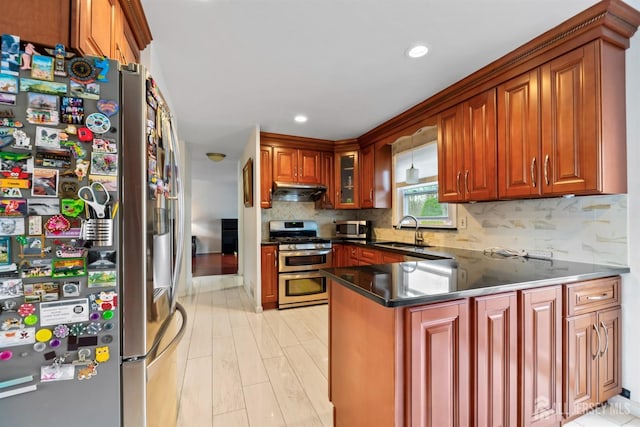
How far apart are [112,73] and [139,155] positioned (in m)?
0.29

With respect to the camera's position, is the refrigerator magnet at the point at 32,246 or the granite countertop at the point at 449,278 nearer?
the refrigerator magnet at the point at 32,246

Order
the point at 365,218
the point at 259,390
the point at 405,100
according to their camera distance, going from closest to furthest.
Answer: the point at 259,390, the point at 405,100, the point at 365,218

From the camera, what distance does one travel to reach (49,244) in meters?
0.85

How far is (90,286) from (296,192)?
134 inches

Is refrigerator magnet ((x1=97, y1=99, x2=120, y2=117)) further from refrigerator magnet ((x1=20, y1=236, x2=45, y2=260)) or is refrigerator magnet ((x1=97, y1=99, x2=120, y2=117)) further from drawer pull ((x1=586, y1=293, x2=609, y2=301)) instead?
drawer pull ((x1=586, y1=293, x2=609, y2=301))

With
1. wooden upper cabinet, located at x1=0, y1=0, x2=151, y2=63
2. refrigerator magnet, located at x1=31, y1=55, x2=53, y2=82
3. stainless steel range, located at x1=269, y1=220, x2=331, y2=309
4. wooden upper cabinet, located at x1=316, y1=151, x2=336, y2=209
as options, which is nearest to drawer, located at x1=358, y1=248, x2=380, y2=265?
stainless steel range, located at x1=269, y1=220, x2=331, y2=309

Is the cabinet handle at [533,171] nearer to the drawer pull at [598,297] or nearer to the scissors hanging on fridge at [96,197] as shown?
the drawer pull at [598,297]

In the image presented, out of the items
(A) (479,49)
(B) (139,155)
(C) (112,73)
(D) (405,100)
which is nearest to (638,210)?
(A) (479,49)

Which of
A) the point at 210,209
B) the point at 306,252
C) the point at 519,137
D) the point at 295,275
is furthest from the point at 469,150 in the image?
the point at 210,209

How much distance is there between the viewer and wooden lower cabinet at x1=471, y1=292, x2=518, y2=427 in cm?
123

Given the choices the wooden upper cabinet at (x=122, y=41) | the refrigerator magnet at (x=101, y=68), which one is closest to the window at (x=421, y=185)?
the wooden upper cabinet at (x=122, y=41)

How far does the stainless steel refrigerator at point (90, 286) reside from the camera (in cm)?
82

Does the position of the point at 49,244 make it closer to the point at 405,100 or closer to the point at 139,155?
the point at 139,155

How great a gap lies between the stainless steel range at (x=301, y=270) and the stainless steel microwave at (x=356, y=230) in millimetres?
454
